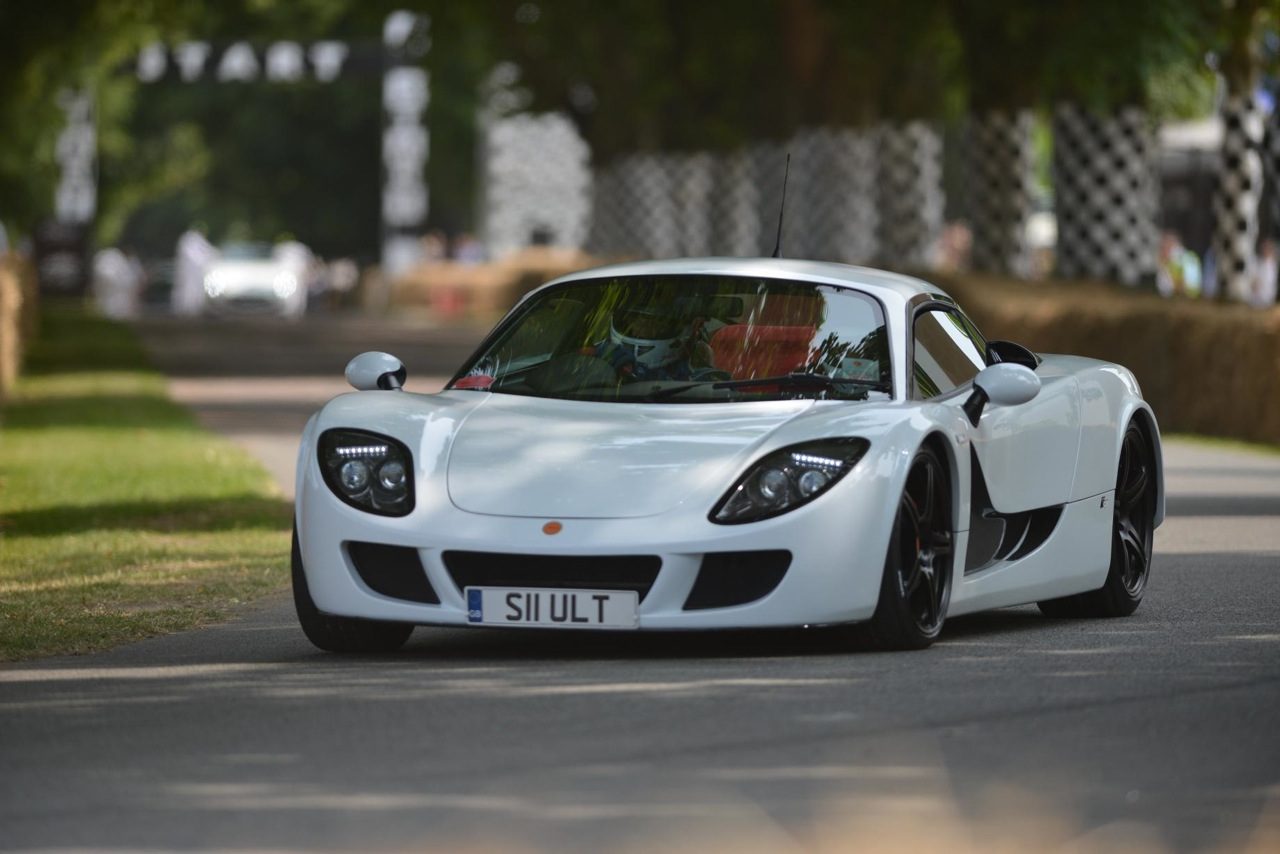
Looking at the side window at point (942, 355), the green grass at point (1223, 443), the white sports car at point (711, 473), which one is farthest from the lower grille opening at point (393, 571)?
the green grass at point (1223, 443)

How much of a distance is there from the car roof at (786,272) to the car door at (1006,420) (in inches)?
5.3

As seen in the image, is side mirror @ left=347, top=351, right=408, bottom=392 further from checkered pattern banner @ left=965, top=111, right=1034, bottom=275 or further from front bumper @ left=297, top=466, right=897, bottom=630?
checkered pattern banner @ left=965, top=111, right=1034, bottom=275

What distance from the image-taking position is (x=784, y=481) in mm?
8406

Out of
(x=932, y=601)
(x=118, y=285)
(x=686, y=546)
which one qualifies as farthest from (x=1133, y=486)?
(x=118, y=285)

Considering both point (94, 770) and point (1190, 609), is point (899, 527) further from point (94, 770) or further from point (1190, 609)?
point (94, 770)

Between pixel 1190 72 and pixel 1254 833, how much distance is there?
77.3 ft

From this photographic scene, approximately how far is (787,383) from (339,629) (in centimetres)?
166

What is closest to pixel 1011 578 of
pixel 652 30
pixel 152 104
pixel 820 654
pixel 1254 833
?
pixel 820 654

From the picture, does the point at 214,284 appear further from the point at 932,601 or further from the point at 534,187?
the point at 932,601

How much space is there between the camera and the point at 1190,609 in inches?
409

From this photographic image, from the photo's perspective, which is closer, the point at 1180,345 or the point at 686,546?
the point at 686,546

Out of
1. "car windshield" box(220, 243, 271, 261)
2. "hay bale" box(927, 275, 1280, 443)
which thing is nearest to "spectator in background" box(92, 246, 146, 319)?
"car windshield" box(220, 243, 271, 261)

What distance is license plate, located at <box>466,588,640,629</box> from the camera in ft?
27.4

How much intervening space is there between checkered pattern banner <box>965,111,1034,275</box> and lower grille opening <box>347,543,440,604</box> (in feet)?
76.4
